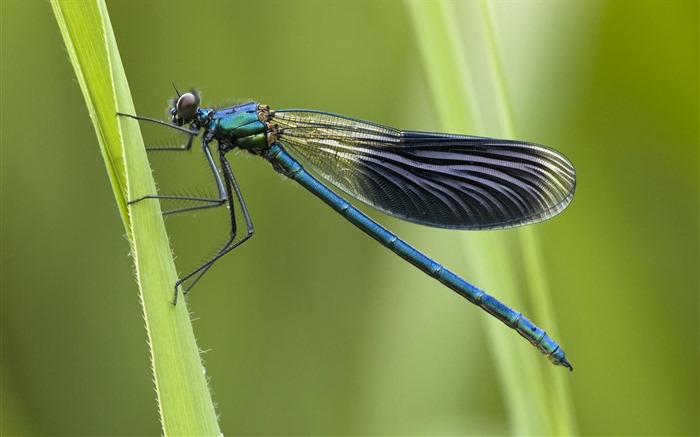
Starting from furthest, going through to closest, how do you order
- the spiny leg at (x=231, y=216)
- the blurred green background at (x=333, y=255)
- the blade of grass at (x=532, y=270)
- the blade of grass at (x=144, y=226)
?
the blurred green background at (x=333, y=255)
the spiny leg at (x=231, y=216)
the blade of grass at (x=532, y=270)
the blade of grass at (x=144, y=226)

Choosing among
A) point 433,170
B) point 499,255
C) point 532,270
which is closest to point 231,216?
point 433,170

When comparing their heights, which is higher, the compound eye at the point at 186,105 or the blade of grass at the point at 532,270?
the compound eye at the point at 186,105

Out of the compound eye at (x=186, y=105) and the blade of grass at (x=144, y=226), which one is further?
the compound eye at (x=186, y=105)

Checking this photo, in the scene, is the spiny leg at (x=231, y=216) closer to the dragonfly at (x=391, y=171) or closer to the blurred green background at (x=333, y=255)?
the dragonfly at (x=391, y=171)

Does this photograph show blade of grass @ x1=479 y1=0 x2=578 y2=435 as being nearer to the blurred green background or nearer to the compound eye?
the blurred green background


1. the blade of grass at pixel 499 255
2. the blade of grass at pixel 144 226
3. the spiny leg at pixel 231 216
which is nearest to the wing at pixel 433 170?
the blade of grass at pixel 499 255

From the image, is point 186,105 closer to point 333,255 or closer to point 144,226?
point 333,255
